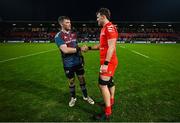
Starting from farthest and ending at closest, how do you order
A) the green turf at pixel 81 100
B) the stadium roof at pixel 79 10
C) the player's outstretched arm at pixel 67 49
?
the stadium roof at pixel 79 10 < the player's outstretched arm at pixel 67 49 < the green turf at pixel 81 100

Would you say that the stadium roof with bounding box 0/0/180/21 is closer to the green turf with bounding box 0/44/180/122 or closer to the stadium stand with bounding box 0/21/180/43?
the stadium stand with bounding box 0/21/180/43

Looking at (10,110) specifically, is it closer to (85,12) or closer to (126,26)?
(85,12)

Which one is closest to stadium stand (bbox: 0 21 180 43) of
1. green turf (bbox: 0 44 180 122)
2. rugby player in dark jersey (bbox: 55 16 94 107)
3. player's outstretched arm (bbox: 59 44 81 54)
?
green turf (bbox: 0 44 180 122)

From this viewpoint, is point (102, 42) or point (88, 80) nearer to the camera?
point (102, 42)

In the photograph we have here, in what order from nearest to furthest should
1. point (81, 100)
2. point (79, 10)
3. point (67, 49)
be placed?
point (67, 49)
point (81, 100)
point (79, 10)

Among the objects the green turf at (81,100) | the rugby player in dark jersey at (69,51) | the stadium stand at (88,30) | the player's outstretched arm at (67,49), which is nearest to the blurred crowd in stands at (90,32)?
the stadium stand at (88,30)

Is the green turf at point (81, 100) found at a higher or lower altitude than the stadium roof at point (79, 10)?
lower

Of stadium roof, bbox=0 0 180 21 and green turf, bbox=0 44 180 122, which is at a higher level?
stadium roof, bbox=0 0 180 21

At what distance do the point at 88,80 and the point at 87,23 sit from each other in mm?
61696

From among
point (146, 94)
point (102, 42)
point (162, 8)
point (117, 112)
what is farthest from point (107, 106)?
point (162, 8)

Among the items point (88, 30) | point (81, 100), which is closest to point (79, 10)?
point (88, 30)

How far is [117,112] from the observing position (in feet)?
17.9

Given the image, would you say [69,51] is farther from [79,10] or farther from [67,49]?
[79,10]

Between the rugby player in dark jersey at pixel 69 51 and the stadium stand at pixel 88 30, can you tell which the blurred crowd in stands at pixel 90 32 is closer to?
the stadium stand at pixel 88 30
